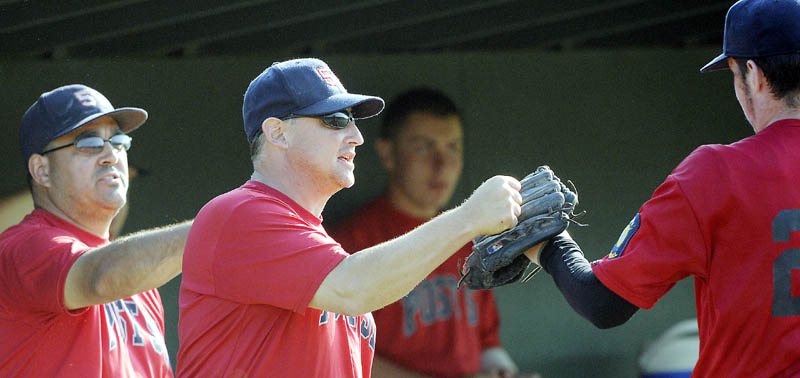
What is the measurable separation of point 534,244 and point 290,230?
67cm

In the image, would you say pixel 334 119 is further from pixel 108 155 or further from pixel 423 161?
pixel 423 161

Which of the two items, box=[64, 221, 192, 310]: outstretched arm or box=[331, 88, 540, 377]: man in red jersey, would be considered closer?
box=[64, 221, 192, 310]: outstretched arm

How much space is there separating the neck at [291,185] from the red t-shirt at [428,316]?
8.70 ft

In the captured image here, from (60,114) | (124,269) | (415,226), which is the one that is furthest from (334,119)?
(415,226)

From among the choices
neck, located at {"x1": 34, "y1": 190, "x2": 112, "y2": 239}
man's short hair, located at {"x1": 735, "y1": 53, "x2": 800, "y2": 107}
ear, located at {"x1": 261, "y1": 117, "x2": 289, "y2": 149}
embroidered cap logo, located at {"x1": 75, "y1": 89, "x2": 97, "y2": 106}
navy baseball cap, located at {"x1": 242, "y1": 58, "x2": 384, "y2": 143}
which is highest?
embroidered cap logo, located at {"x1": 75, "y1": 89, "x2": 97, "y2": 106}

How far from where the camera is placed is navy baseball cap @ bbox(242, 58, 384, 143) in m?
2.53

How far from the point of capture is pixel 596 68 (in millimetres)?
5914

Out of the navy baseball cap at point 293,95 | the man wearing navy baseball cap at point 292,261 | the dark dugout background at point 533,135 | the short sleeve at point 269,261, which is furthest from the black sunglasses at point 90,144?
the dark dugout background at point 533,135

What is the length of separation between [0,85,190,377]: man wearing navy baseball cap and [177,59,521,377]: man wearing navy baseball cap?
725mm

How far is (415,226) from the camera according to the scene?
5.35m

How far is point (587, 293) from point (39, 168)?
2153 millimetres

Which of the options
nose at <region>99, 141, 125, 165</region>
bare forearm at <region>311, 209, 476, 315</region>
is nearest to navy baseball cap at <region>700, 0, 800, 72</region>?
bare forearm at <region>311, 209, 476, 315</region>

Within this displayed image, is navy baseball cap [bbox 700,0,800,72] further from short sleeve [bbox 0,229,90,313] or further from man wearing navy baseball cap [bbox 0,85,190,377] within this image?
short sleeve [bbox 0,229,90,313]

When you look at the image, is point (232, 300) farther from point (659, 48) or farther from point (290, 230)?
point (659, 48)
